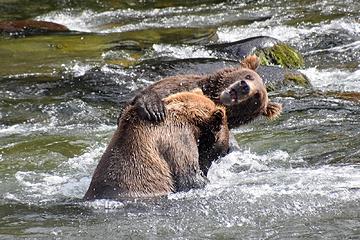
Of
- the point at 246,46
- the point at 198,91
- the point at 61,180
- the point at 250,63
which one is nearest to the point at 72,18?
the point at 246,46

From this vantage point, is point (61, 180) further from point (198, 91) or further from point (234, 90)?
point (234, 90)

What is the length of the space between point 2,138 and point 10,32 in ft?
25.4

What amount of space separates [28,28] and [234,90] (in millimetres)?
10901

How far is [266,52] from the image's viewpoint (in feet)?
42.0

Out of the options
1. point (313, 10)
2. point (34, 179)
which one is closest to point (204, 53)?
point (313, 10)

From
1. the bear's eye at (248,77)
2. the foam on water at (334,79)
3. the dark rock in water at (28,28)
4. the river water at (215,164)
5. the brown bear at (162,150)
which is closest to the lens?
the river water at (215,164)

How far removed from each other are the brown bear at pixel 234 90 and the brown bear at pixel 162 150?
25cm

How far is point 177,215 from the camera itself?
5871 millimetres

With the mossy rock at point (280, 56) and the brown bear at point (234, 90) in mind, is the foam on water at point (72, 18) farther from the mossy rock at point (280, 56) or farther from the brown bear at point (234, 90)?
the brown bear at point (234, 90)

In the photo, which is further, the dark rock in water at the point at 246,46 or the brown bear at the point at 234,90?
the dark rock in water at the point at 246,46

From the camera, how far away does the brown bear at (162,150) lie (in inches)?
237

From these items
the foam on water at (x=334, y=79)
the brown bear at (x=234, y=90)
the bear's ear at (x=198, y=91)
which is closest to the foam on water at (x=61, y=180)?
the brown bear at (x=234, y=90)

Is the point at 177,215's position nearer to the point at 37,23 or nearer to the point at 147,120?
the point at 147,120

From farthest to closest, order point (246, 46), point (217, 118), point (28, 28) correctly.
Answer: point (28, 28)
point (246, 46)
point (217, 118)
